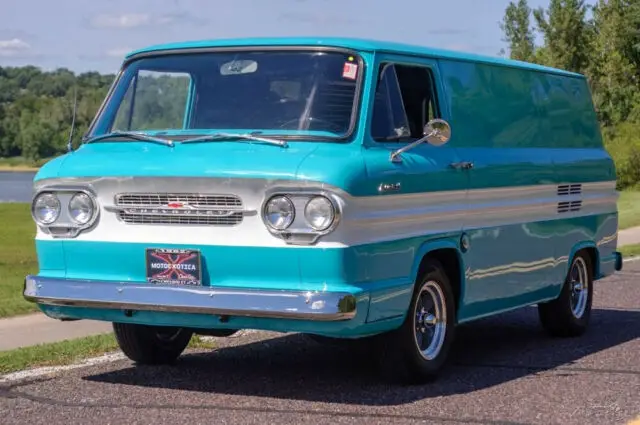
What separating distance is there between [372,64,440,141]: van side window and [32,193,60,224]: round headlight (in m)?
1.96

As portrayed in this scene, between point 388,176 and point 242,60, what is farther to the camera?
point 242,60

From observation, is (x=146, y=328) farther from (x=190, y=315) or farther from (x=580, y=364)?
(x=580, y=364)

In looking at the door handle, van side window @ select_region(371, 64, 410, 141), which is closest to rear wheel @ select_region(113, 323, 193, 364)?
van side window @ select_region(371, 64, 410, 141)

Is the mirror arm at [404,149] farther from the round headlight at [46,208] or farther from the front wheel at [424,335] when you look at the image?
the round headlight at [46,208]

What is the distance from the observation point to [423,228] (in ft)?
24.8

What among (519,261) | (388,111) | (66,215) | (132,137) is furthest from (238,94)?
(519,261)

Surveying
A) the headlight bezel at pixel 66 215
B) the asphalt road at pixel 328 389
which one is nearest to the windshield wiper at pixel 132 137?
the headlight bezel at pixel 66 215

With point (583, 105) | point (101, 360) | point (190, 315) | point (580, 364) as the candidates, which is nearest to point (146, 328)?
point (101, 360)

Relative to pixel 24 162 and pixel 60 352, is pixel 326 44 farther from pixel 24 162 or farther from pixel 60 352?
pixel 24 162

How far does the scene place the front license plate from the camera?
6984 mm

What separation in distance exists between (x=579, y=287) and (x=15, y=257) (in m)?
10.9

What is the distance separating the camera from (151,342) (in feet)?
26.8

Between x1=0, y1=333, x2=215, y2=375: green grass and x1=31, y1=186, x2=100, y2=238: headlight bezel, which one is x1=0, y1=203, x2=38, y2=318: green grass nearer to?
x1=0, y1=333, x2=215, y2=375: green grass

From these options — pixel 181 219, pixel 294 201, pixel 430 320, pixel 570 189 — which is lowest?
pixel 430 320
